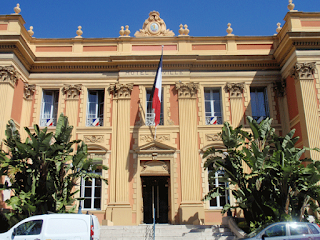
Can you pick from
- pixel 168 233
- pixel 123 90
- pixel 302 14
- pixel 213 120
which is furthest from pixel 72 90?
pixel 302 14

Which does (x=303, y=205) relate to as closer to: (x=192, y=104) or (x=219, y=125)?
(x=219, y=125)

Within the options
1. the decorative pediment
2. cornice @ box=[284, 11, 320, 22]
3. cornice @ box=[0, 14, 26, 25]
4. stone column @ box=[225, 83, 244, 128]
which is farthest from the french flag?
cornice @ box=[0, 14, 26, 25]

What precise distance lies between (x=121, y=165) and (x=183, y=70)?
20.1 ft

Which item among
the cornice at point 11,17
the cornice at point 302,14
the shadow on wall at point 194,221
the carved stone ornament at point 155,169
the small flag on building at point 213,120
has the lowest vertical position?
the shadow on wall at point 194,221

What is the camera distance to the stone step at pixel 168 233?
1355 centimetres

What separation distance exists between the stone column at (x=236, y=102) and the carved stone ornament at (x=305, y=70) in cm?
295

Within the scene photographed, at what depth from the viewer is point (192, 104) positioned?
59.7ft

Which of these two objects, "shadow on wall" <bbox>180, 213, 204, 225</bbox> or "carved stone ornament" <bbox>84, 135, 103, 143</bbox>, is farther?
"carved stone ornament" <bbox>84, 135, 103, 143</bbox>

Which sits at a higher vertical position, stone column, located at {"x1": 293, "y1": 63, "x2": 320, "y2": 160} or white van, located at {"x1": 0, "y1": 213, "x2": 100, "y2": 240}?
stone column, located at {"x1": 293, "y1": 63, "x2": 320, "y2": 160}


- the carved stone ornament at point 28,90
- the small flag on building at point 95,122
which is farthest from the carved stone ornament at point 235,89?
the carved stone ornament at point 28,90

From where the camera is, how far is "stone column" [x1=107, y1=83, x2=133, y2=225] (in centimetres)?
1645

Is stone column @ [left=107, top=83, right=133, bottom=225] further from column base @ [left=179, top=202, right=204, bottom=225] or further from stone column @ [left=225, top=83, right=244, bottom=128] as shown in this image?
stone column @ [left=225, top=83, right=244, bottom=128]

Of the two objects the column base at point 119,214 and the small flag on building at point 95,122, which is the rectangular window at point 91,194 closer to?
the column base at point 119,214

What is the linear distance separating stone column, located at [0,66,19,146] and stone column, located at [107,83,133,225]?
4.87 metres
